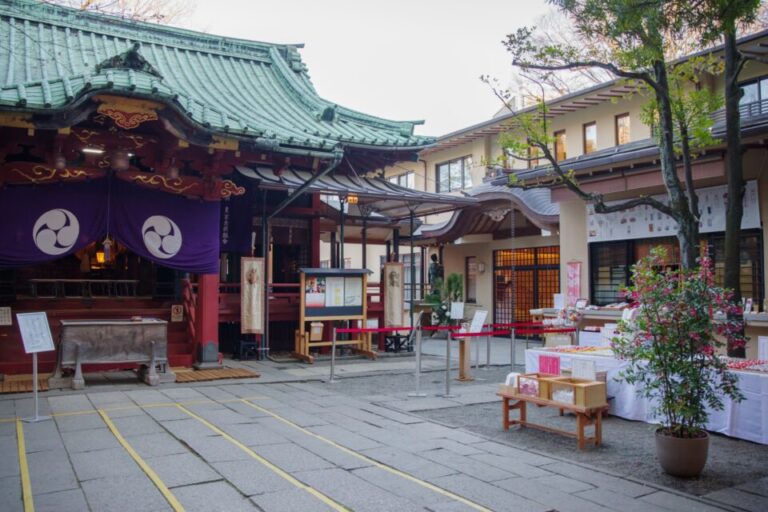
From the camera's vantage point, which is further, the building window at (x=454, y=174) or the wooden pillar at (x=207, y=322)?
the building window at (x=454, y=174)

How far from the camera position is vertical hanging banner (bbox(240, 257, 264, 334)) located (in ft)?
44.0

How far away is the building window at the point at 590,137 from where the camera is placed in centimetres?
2064

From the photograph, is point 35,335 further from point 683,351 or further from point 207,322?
point 683,351

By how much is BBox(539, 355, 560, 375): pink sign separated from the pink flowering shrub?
288cm

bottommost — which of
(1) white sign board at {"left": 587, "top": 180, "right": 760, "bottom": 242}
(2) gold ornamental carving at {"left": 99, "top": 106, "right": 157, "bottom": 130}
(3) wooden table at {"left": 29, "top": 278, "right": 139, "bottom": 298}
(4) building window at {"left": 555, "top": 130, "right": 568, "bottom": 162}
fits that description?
(3) wooden table at {"left": 29, "top": 278, "right": 139, "bottom": 298}

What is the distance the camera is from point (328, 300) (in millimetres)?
14328

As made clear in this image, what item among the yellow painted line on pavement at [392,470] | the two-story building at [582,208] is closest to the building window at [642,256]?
the two-story building at [582,208]

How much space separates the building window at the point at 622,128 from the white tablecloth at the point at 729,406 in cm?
1308

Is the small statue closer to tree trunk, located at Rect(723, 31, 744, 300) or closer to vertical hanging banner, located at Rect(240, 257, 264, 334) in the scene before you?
vertical hanging banner, located at Rect(240, 257, 264, 334)

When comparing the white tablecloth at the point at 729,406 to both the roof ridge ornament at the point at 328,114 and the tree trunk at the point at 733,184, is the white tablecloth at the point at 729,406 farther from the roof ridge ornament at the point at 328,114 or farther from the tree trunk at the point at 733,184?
the roof ridge ornament at the point at 328,114

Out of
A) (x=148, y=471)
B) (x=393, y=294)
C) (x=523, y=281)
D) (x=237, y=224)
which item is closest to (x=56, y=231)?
(x=237, y=224)

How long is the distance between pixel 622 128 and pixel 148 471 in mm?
18636

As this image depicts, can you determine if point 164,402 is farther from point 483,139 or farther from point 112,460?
point 483,139

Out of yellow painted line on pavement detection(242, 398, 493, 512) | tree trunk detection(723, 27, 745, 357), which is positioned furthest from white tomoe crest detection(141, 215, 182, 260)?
tree trunk detection(723, 27, 745, 357)
